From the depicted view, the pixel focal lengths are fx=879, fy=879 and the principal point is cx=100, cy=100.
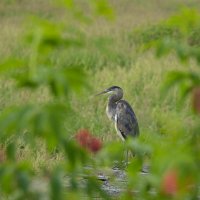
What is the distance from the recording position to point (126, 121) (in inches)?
441

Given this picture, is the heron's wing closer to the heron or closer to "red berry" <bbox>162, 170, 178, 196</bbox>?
the heron

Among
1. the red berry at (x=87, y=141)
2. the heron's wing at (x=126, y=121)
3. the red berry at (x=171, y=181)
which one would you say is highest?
the red berry at (x=87, y=141)

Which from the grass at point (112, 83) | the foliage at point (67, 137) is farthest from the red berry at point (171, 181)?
the grass at point (112, 83)

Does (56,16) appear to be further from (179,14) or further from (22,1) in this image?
(179,14)

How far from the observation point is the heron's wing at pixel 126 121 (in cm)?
1103

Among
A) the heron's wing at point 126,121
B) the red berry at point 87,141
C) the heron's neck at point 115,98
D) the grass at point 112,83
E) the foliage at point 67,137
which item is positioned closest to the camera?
the foliage at point 67,137

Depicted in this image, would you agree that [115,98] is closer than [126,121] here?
No

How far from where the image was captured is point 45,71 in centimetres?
239

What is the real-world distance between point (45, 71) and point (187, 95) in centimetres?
46

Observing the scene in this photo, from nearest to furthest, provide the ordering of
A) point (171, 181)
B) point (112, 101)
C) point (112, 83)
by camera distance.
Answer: point (171, 181), point (112, 101), point (112, 83)

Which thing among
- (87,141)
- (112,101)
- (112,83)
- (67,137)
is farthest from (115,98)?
(67,137)

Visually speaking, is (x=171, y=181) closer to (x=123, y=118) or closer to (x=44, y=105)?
(x=44, y=105)

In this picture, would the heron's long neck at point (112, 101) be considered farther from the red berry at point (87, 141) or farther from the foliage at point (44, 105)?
the foliage at point (44, 105)

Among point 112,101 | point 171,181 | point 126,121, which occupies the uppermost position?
point 171,181
